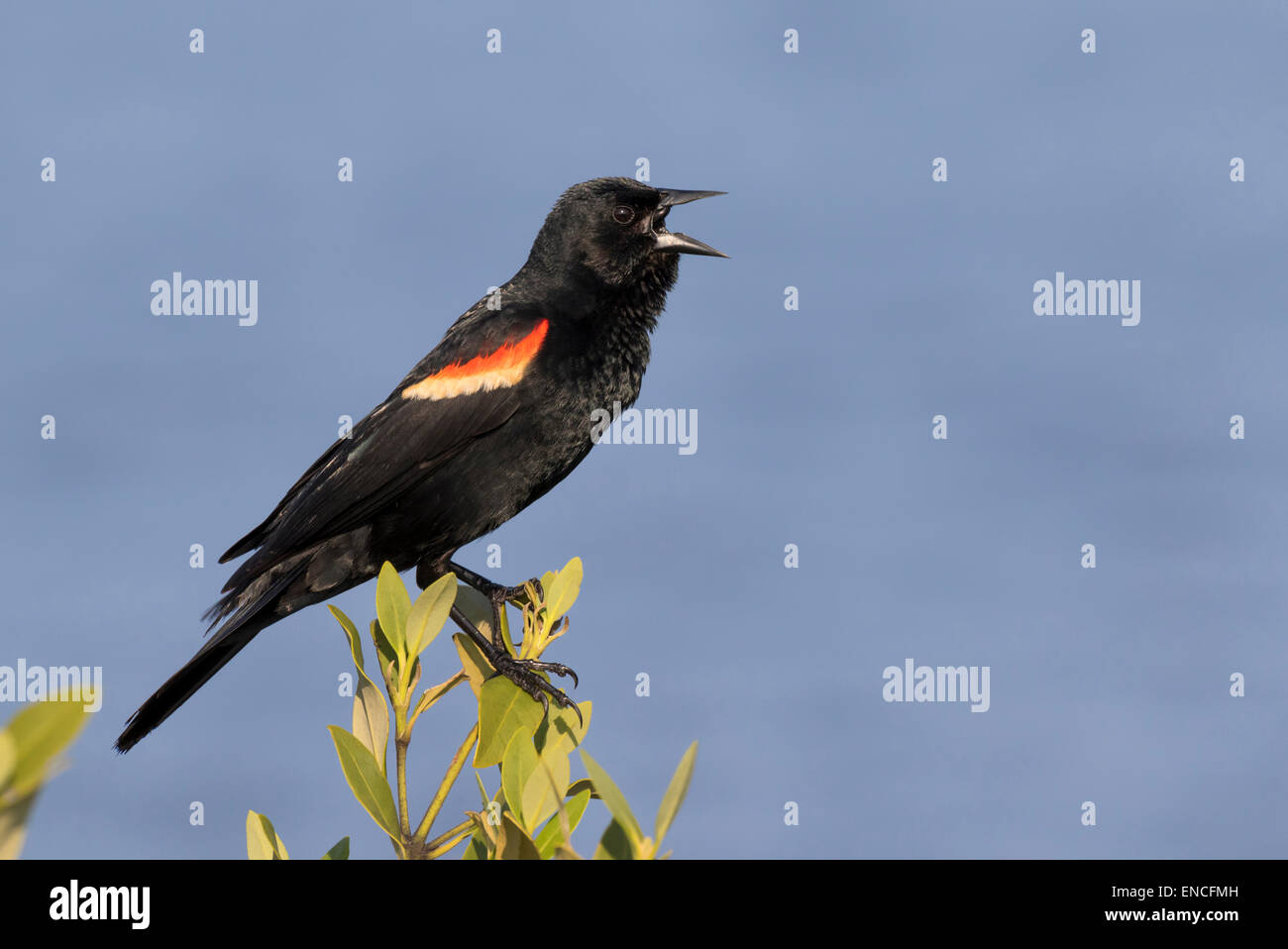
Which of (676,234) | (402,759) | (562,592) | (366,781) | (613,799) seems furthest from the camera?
(676,234)

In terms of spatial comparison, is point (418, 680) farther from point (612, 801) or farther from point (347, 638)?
point (612, 801)

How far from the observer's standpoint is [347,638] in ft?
9.18

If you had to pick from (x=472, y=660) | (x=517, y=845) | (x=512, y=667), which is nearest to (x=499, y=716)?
(x=472, y=660)

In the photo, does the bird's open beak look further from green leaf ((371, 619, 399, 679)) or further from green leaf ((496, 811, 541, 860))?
green leaf ((496, 811, 541, 860))

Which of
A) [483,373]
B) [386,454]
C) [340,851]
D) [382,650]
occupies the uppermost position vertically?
[483,373]

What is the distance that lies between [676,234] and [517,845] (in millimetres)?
3140

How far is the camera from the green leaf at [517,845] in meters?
2.16

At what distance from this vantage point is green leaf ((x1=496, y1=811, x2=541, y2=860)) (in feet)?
7.09

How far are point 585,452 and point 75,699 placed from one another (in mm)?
3666

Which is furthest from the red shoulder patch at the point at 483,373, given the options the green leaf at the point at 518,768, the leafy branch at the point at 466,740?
the green leaf at the point at 518,768

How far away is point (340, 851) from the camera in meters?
2.44

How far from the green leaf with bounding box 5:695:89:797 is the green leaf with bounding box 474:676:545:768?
173cm

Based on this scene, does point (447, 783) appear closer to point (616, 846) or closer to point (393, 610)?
point (393, 610)

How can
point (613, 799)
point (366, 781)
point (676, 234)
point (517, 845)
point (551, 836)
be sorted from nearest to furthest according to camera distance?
point (613, 799)
point (517, 845)
point (551, 836)
point (366, 781)
point (676, 234)
